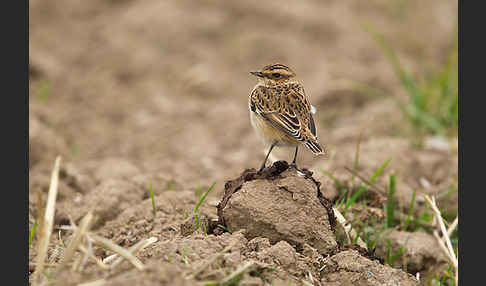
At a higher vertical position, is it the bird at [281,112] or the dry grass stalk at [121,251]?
the bird at [281,112]

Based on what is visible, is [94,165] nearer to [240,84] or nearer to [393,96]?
[240,84]

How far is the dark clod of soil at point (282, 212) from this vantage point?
462cm

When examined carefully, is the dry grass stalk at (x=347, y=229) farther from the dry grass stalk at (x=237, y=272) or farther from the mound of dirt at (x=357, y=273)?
the dry grass stalk at (x=237, y=272)

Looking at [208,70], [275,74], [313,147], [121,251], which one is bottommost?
[121,251]

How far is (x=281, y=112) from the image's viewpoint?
18.0 feet

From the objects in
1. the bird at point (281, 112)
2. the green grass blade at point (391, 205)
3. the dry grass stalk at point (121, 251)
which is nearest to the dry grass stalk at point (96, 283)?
the dry grass stalk at point (121, 251)

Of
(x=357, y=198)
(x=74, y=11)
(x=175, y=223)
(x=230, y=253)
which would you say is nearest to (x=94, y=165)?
(x=175, y=223)

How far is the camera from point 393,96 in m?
10.4

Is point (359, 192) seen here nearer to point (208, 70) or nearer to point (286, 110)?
point (286, 110)

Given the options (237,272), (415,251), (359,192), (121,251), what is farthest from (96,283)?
(415,251)

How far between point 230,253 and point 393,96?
6762mm

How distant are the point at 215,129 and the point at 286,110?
4525 millimetres

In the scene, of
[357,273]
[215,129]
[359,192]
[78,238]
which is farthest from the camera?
[215,129]

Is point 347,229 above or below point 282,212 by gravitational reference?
below
